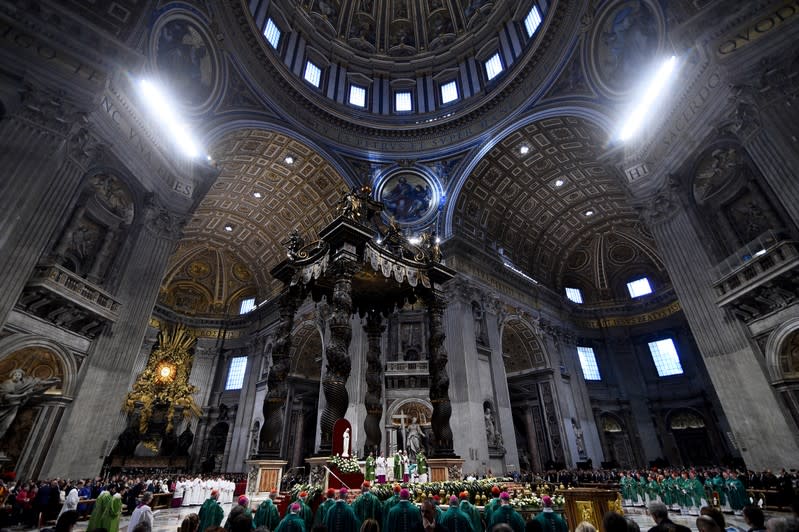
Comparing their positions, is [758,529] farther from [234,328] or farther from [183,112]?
[234,328]

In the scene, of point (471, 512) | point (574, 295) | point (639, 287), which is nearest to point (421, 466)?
point (471, 512)

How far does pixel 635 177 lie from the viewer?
13.0 m

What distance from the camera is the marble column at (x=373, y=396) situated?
822 centimetres

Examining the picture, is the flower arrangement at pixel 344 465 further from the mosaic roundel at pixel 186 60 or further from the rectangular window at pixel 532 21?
the rectangular window at pixel 532 21

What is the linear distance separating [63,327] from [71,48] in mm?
6843

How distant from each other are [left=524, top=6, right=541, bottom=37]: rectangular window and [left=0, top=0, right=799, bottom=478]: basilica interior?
10 cm

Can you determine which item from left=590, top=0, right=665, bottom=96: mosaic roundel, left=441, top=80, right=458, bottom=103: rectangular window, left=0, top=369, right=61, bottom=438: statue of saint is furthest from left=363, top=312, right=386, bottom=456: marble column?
left=441, top=80, right=458, bottom=103: rectangular window

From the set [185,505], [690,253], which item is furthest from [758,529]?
[185,505]

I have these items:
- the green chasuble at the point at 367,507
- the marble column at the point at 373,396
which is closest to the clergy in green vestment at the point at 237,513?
the green chasuble at the point at 367,507

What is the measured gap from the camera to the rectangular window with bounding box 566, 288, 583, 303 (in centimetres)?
2519

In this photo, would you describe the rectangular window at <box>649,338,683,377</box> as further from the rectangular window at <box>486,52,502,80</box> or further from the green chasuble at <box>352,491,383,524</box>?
the green chasuble at <box>352,491,383,524</box>

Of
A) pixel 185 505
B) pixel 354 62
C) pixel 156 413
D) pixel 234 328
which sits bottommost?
pixel 185 505

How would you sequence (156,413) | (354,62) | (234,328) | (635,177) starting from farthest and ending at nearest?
(234,328) → (354,62) → (156,413) → (635,177)

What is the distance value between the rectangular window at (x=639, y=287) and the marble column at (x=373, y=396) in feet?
70.6
